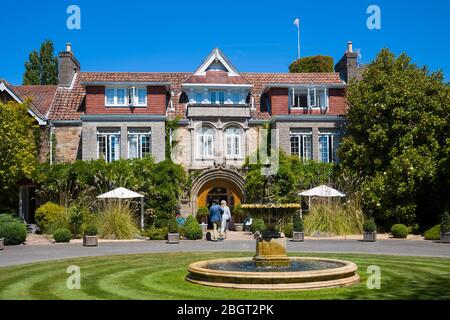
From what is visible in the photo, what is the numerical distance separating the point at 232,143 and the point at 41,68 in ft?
88.8

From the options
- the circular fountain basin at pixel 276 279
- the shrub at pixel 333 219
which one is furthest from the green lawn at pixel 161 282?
the shrub at pixel 333 219

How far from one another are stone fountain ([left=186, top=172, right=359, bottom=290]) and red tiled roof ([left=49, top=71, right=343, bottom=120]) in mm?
22825

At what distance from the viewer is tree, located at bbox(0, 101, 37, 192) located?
31.4 metres

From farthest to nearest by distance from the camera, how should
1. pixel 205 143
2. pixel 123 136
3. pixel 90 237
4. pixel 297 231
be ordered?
pixel 205 143, pixel 123 136, pixel 297 231, pixel 90 237

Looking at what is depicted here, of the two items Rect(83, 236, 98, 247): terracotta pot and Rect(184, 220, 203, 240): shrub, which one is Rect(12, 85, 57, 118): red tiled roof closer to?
Rect(184, 220, 203, 240): shrub

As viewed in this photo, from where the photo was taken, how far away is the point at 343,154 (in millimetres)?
35000

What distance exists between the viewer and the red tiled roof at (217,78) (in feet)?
123

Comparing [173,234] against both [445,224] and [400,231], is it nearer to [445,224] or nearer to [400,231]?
[400,231]

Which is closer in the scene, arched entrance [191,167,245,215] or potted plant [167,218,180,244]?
potted plant [167,218,180,244]

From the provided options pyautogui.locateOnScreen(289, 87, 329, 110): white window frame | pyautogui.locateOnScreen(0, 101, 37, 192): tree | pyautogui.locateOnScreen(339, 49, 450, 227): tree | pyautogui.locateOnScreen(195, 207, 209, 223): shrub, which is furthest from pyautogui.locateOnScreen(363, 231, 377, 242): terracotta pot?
pyautogui.locateOnScreen(0, 101, 37, 192): tree

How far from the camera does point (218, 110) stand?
37219 mm

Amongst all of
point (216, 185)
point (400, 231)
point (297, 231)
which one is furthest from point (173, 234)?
point (216, 185)
